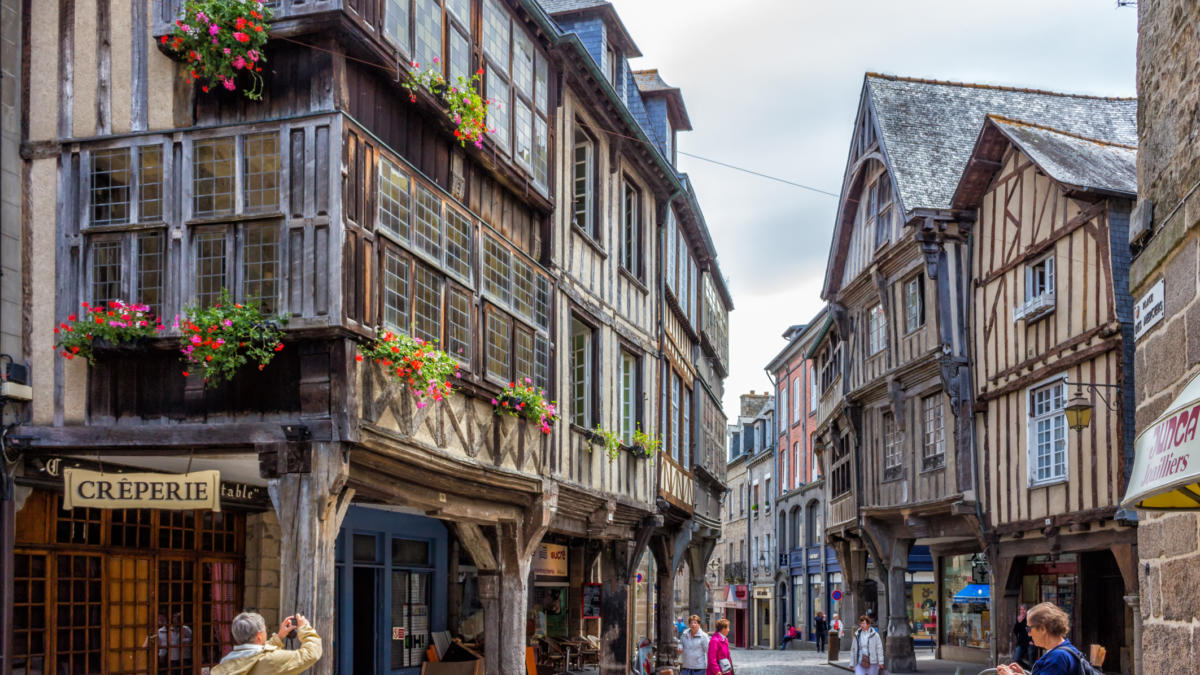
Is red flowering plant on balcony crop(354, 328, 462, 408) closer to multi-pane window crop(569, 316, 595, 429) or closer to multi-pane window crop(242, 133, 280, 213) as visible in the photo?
multi-pane window crop(242, 133, 280, 213)

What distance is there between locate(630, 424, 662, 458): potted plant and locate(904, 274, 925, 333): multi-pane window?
5.80 m

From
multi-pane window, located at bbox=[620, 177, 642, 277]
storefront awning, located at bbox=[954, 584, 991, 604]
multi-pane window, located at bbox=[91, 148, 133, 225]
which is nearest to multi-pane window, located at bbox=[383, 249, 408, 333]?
multi-pane window, located at bbox=[91, 148, 133, 225]

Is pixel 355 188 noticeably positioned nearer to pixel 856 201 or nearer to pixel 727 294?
pixel 856 201

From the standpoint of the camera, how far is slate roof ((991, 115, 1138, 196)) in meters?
17.0

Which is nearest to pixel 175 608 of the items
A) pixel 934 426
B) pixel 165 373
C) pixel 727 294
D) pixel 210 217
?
pixel 165 373

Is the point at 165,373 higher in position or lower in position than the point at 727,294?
→ lower

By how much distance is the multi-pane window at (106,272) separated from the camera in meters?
10.1

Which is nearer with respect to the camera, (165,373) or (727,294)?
(165,373)

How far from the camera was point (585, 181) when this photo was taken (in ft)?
54.3

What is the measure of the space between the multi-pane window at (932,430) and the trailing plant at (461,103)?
12.0 meters

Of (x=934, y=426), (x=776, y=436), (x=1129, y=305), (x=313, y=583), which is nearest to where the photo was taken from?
(x=313, y=583)

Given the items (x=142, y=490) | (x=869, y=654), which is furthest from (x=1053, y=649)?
(x=869, y=654)

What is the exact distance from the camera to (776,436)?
47.1 m

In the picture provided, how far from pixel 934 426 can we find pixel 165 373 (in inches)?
583
